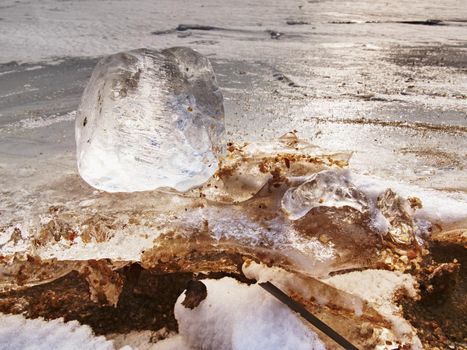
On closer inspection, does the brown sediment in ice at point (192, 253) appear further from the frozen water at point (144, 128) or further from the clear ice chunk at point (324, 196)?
the frozen water at point (144, 128)

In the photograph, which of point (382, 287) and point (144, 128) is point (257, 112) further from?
point (382, 287)

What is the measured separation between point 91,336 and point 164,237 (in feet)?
1.95

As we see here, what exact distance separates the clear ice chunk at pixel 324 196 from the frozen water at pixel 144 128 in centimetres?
46

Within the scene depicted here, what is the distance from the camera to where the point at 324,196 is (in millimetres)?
2133

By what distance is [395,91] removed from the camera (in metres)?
3.46

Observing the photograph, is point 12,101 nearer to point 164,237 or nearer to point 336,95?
point 164,237

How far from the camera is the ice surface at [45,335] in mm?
1603

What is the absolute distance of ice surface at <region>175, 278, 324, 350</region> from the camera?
1.52m

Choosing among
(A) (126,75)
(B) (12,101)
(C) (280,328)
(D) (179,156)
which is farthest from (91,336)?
(B) (12,101)

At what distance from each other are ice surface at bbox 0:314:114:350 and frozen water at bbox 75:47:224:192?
0.67 m

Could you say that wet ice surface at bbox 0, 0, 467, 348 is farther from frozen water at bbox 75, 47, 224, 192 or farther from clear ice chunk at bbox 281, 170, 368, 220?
frozen water at bbox 75, 47, 224, 192

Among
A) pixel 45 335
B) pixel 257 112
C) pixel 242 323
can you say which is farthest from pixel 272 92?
pixel 45 335

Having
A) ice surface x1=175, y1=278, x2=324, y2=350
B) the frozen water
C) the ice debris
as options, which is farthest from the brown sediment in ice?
the frozen water

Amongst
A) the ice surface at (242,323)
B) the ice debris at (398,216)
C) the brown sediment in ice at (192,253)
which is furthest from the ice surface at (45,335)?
the ice debris at (398,216)
